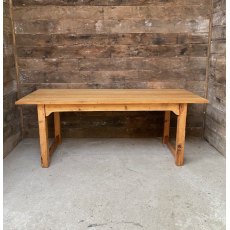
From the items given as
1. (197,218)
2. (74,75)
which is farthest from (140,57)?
(197,218)

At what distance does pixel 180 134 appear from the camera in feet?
8.60

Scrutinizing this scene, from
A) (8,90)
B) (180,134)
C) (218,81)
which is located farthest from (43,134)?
(218,81)

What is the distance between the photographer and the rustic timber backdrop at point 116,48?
10.1 feet

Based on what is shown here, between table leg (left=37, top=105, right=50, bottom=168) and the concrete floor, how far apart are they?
0.10 meters

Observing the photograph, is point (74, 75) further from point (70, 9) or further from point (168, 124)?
point (168, 124)

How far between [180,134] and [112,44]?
1411 millimetres

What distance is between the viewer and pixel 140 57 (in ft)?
10.6

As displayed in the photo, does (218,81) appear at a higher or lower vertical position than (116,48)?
lower

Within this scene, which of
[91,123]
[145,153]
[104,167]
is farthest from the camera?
[91,123]

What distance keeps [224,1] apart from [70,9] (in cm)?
178

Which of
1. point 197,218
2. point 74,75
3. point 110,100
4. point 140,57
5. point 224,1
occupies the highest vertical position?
point 224,1

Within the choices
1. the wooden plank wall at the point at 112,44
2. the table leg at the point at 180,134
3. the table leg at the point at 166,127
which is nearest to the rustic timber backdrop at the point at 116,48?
the wooden plank wall at the point at 112,44

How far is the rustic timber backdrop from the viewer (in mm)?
3082

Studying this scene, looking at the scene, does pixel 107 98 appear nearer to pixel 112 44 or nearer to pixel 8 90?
pixel 112 44
